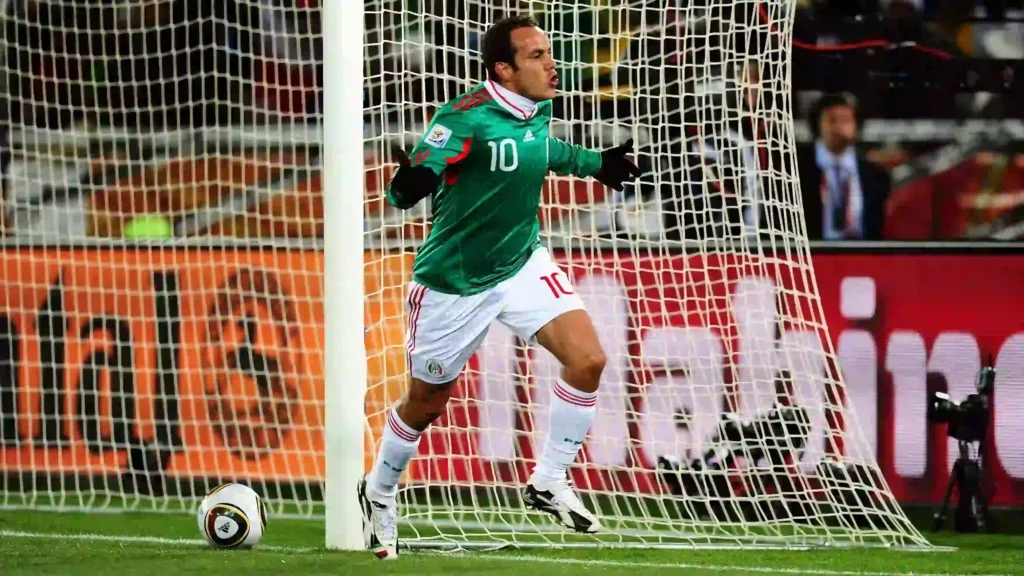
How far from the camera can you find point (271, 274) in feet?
24.1

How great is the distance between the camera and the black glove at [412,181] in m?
4.55

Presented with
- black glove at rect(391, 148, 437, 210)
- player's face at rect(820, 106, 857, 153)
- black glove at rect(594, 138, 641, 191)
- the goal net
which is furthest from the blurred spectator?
black glove at rect(391, 148, 437, 210)

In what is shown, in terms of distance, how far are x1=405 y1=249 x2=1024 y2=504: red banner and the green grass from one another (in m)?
0.72

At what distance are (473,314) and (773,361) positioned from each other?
85.2 inches

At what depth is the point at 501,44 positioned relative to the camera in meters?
4.95

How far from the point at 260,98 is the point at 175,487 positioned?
184 centimetres

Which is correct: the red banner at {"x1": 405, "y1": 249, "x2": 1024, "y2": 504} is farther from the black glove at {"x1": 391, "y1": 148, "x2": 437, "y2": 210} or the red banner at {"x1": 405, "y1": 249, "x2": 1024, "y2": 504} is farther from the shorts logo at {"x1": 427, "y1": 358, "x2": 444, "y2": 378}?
the black glove at {"x1": 391, "y1": 148, "x2": 437, "y2": 210}

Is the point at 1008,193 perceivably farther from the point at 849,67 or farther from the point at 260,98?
the point at 260,98

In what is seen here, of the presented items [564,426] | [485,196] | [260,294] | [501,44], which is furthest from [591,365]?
[260,294]


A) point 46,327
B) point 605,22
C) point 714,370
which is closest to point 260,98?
point 46,327

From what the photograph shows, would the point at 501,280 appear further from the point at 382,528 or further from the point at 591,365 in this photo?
the point at 382,528

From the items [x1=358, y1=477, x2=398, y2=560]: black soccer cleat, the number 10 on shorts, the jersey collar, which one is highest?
the jersey collar

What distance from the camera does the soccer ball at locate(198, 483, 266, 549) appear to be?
524 centimetres

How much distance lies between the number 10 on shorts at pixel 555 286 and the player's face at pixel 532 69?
0.55 meters
